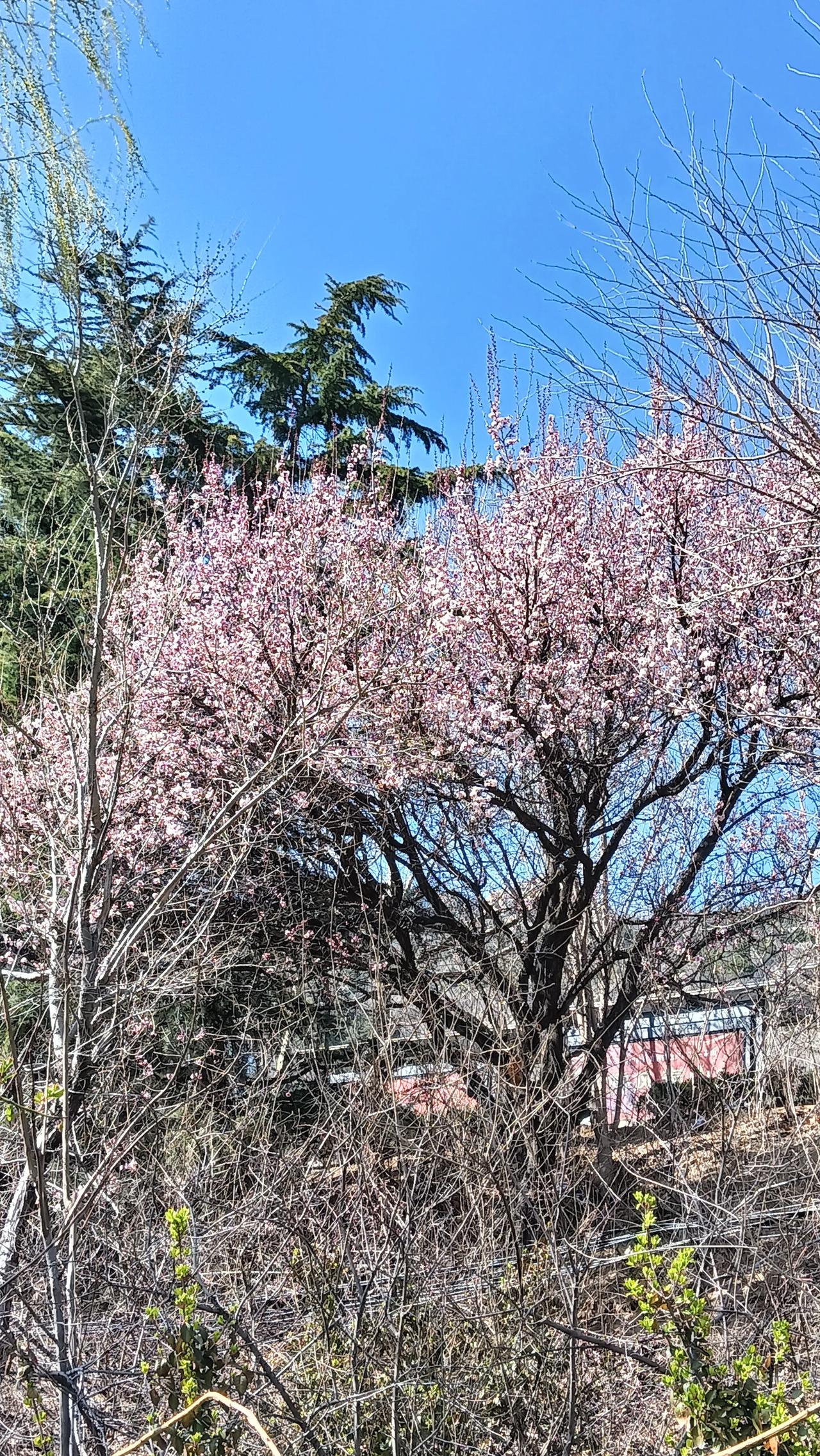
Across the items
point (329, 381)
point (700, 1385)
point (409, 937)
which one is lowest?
point (700, 1385)

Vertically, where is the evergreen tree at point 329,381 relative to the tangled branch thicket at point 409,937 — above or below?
above

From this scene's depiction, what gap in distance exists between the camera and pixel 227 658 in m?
9.02

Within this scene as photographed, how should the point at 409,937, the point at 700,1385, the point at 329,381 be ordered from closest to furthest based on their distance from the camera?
the point at 700,1385, the point at 409,937, the point at 329,381

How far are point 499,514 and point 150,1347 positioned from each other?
705 centimetres

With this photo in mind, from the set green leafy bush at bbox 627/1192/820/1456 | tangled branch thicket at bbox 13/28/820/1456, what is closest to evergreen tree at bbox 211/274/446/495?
tangled branch thicket at bbox 13/28/820/1456

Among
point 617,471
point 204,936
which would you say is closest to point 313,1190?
point 204,936

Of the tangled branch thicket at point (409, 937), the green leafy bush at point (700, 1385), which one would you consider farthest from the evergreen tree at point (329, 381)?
the green leafy bush at point (700, 1385)

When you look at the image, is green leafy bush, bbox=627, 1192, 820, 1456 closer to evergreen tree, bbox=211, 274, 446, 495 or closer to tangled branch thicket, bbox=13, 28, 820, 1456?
tangled branch thicket, bbox=13, 28, 820, 1456

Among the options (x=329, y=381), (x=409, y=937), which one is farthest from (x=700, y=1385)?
(x=329, y=381)

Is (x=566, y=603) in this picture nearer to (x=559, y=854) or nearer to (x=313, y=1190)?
(x=559, y=854)

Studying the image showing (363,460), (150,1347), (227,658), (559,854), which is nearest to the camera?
(150,1347)

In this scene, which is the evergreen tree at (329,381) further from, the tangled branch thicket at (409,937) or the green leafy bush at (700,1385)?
the green leafy bush at (700,1385)

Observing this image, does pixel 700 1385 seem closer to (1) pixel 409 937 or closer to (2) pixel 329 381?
(1) pixel 409 937

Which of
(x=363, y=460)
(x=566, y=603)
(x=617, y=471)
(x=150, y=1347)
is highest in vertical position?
(x=363, y=460)
